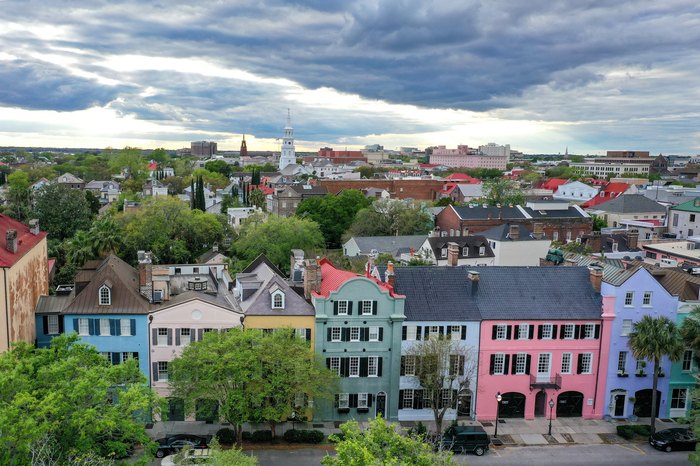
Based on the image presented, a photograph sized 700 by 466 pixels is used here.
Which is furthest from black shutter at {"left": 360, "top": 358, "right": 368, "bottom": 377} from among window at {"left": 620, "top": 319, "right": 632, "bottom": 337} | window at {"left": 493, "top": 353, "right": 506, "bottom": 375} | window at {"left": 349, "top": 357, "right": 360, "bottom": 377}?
window at {"left": 620, "top": 319, "right": 632, "bottom": 337}

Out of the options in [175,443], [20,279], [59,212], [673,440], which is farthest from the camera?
[59,212]

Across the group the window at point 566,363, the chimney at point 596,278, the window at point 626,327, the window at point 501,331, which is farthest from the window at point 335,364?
the window at point 626,327

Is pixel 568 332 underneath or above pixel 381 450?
underneath

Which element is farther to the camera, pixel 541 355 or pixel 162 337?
pixel 541 355

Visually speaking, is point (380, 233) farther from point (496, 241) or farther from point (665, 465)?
point (665, 465)

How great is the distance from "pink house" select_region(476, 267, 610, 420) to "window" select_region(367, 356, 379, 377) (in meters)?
8.18

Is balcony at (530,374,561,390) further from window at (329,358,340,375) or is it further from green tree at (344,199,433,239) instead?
green tree at (344,199,433,239)

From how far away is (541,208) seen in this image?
112 m

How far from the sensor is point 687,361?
1901 inches

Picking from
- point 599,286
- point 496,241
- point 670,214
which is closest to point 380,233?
point 496,241

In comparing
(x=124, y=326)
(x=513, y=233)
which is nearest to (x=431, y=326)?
(x=124, y=326)

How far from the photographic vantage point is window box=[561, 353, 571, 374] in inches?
1879

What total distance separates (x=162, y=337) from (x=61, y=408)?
19.0 m

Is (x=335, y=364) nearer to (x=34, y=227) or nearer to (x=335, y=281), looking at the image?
(x=335, y=281)
